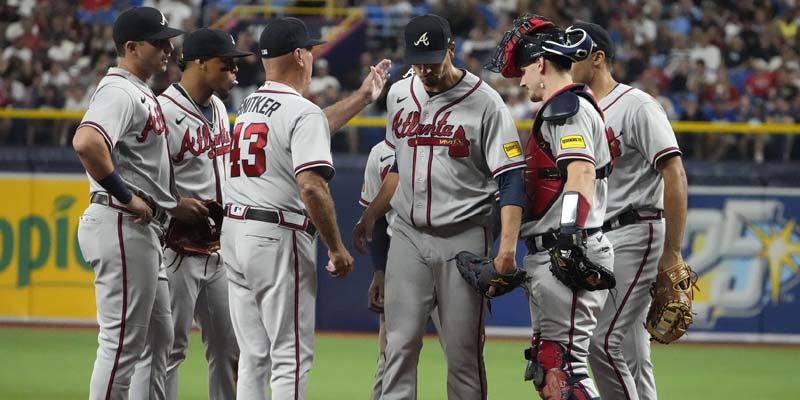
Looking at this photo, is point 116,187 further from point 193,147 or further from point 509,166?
point 509,166

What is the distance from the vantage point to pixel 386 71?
19.3 ft

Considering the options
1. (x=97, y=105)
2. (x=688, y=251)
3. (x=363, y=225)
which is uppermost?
(x=97, y=105)

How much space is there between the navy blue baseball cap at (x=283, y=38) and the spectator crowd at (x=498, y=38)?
327 inches

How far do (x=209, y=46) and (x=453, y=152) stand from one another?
5.36ft

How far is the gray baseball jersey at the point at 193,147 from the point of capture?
5.94 m

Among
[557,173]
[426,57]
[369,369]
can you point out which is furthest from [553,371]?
[369,369]

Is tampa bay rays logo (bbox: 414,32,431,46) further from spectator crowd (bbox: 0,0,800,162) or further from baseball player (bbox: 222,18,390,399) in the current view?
spectator crowd (bbox: 0,0,800,162)

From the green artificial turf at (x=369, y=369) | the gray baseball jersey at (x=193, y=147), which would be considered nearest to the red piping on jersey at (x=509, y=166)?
the gray baseball jersey at (x=193, y=147)

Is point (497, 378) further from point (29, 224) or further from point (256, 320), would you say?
point (29, 224)

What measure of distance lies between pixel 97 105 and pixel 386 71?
1.52 m

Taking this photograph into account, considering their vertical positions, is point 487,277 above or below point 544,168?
below

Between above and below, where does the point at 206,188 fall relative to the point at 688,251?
above

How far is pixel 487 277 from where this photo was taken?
16.4 feet

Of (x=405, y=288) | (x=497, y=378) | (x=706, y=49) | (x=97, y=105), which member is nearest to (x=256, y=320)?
(x=405, y=288)
